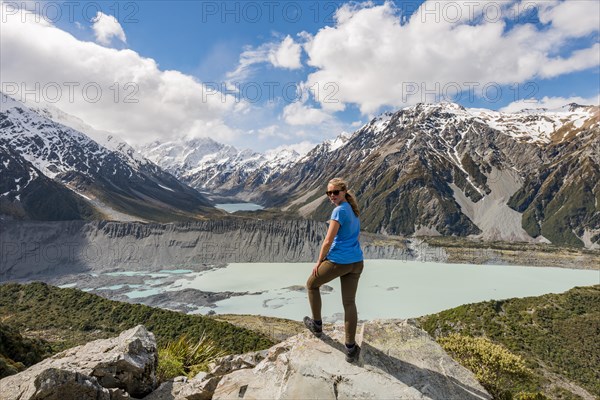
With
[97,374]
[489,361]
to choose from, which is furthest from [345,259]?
[489,361]

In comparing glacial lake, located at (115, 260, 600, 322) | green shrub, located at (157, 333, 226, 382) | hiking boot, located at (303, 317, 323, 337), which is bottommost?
glacial lake, located at (115, 260, 600, 322)

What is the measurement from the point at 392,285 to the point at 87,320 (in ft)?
226

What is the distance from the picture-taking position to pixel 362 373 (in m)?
7.29

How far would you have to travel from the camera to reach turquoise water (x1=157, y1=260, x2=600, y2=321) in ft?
242

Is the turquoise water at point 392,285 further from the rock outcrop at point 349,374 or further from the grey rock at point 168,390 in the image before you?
the rock outcrop at point 349,374

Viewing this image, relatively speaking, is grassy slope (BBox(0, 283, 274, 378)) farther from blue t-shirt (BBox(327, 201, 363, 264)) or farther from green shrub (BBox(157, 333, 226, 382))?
blue t-shirt (BBox(327, 201, 363, 264))

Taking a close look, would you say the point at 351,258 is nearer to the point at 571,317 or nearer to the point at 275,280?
the point at 571,317

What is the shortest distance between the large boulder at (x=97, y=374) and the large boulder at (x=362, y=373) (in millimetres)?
2472

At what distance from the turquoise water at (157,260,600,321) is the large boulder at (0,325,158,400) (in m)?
57.7

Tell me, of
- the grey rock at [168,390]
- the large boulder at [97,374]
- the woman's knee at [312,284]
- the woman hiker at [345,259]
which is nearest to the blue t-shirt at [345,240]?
the woman hiker at [345,259]

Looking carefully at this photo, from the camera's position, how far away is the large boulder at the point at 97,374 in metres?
7.00

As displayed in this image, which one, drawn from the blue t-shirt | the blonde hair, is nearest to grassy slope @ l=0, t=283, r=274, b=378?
the blue t-shirt

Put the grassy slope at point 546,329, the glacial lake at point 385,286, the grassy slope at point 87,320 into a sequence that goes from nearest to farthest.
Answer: the grassy slope at point 546,329
the grassy slope at point 87,320
the glacial lake at point 385,286

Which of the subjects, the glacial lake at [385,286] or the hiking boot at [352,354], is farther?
the glacial lake at [385,286]
